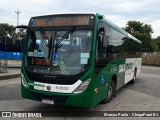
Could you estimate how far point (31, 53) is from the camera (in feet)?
24.9

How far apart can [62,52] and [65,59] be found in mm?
211

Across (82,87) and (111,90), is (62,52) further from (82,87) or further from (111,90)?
(111,90)

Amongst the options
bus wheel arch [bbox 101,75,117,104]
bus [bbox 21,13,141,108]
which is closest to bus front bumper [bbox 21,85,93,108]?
bus [bbox 21,13,141,108]

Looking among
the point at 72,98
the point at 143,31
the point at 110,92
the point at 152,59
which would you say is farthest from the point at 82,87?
the point at 143,31

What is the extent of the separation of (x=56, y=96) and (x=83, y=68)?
1008 mm

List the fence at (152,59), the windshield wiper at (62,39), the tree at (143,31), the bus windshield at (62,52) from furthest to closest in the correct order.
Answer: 1. the tree at (143,31)
2. the fence at (152,59)
3. the windshield wiper at (62,39)
4. the bus windshield at (62,52)

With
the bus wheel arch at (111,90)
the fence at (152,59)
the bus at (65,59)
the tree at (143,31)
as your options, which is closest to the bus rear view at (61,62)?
the bus at (65,59)

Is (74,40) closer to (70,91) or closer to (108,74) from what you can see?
(70,91)

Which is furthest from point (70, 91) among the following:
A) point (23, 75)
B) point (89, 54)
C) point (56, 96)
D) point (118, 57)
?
point (118, 57)

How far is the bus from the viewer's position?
683cm

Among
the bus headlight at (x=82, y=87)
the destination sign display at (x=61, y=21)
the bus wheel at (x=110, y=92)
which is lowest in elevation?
the bus wheel at (x=110, y=92)

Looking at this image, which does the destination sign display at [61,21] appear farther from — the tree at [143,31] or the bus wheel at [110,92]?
the tree at [143,31]

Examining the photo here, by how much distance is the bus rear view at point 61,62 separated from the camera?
269 inches

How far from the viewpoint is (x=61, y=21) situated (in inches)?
290
